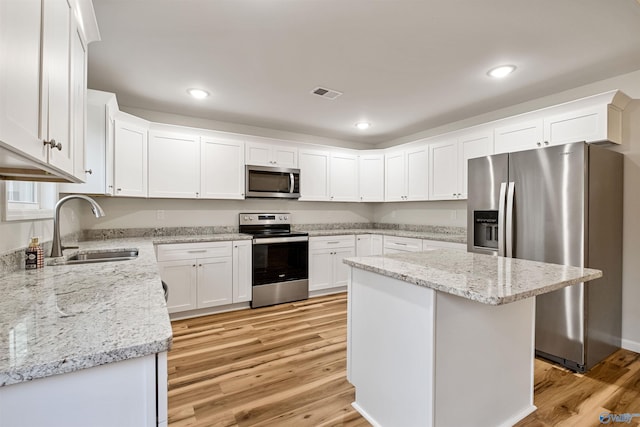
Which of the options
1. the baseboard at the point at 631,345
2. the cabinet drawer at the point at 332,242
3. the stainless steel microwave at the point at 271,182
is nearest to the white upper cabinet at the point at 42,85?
the stainless steel microwave at the point at 271,182

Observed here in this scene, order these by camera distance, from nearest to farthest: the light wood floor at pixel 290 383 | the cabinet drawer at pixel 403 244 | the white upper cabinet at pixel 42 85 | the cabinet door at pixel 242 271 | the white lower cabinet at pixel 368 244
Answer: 1. the white upper cabinet at pixel 42 85
2. the light wood floor at pixel 290 383
3. the cabinet door at pixel 242 271
4. the cabinet drawer at pixel 403 244
5. the white lower cabinet at pixel 368 244

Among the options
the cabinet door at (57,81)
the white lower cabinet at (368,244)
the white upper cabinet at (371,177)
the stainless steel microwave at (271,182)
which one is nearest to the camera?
the cabinet door at (57,81)

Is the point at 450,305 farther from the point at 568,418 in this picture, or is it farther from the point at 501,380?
the point at 568,418

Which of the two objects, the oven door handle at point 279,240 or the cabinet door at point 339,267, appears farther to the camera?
the cabinet door at point 339,267

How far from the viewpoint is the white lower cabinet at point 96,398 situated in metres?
0.63

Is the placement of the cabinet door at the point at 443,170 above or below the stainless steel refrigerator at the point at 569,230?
above

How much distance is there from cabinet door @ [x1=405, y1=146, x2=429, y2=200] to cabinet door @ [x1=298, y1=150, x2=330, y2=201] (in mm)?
1185

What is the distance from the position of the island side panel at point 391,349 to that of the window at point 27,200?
6.35 ft

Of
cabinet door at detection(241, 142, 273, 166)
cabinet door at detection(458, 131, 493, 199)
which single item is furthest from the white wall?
cabinet door at detection(458, 131, 493, 199)

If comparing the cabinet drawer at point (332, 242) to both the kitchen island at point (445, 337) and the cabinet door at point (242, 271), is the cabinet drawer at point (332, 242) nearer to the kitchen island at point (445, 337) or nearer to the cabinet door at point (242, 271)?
the cabinet door at point (242, 271)

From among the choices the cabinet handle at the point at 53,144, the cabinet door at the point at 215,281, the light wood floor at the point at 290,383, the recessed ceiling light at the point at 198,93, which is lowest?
the light wood floor at the point at 290,383

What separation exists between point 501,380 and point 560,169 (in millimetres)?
1714

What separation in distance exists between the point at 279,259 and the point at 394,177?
2.12m

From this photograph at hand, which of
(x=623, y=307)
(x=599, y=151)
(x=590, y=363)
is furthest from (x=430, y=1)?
(x=623, y=307)
